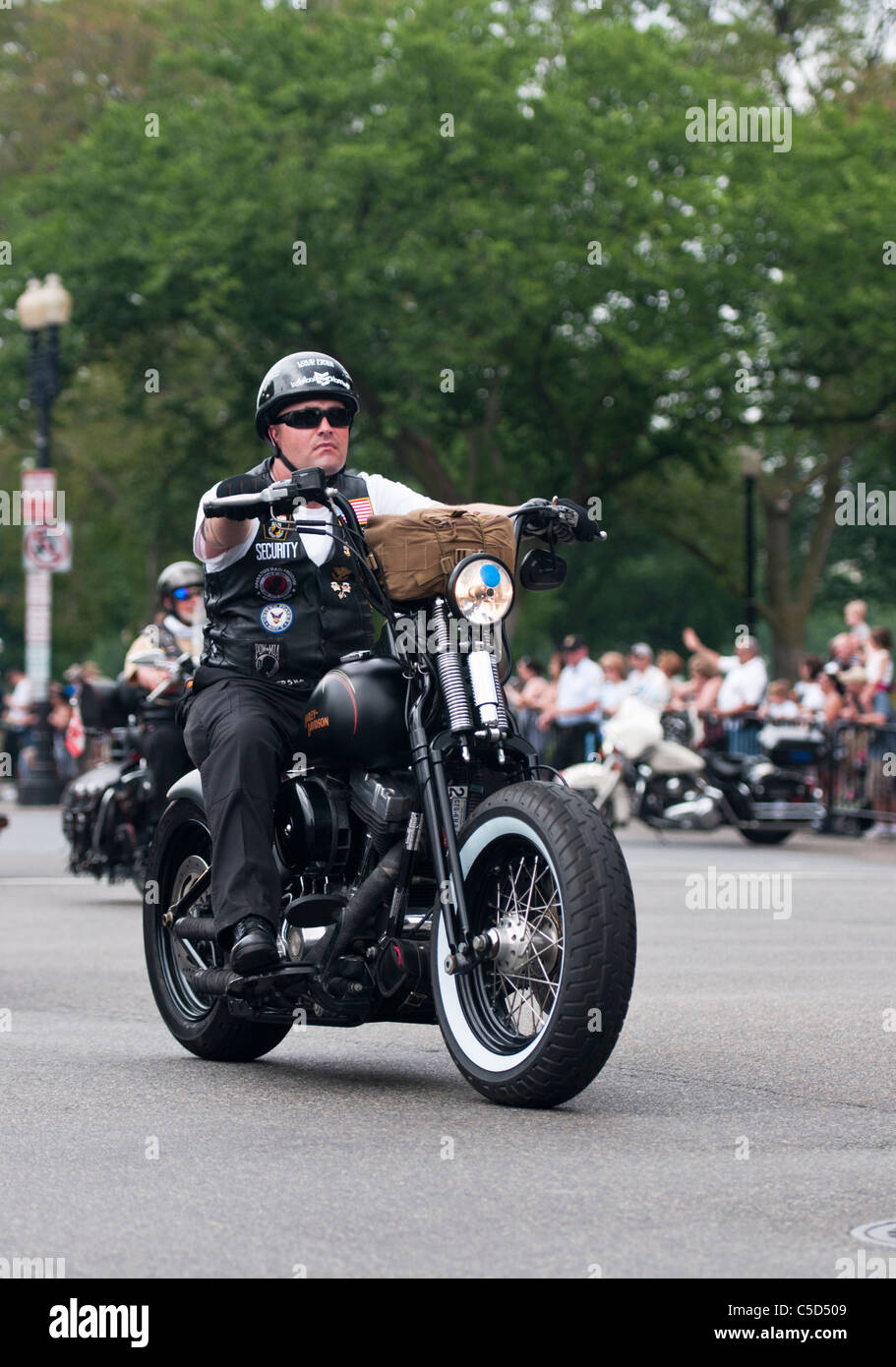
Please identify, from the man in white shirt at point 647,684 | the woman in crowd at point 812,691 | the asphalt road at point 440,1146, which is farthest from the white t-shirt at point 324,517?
the woman in crowd at point 812,691

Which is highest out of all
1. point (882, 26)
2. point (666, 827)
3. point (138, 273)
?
point (882, 26)

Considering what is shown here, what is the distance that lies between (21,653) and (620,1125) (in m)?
61.0

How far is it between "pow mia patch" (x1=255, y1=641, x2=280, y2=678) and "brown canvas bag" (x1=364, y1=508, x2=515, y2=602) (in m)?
0.61

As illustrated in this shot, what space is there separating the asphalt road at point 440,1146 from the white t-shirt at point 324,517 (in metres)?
1.50

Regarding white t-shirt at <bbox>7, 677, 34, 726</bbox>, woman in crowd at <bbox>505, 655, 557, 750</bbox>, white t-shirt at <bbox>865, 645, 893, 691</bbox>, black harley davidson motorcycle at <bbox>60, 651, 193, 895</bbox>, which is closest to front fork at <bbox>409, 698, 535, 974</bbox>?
black harley davidson motorcycle at <bbox>60, 651, 193, 895</bbox>

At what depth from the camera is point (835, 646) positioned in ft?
66.8

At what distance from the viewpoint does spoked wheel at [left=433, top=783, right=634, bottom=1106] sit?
553cm

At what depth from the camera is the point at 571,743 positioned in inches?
880

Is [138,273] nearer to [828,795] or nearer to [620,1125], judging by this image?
[828,795]

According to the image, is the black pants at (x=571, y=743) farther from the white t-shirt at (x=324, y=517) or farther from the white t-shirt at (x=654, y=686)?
the white t-shirt at (x=324, y=517)
